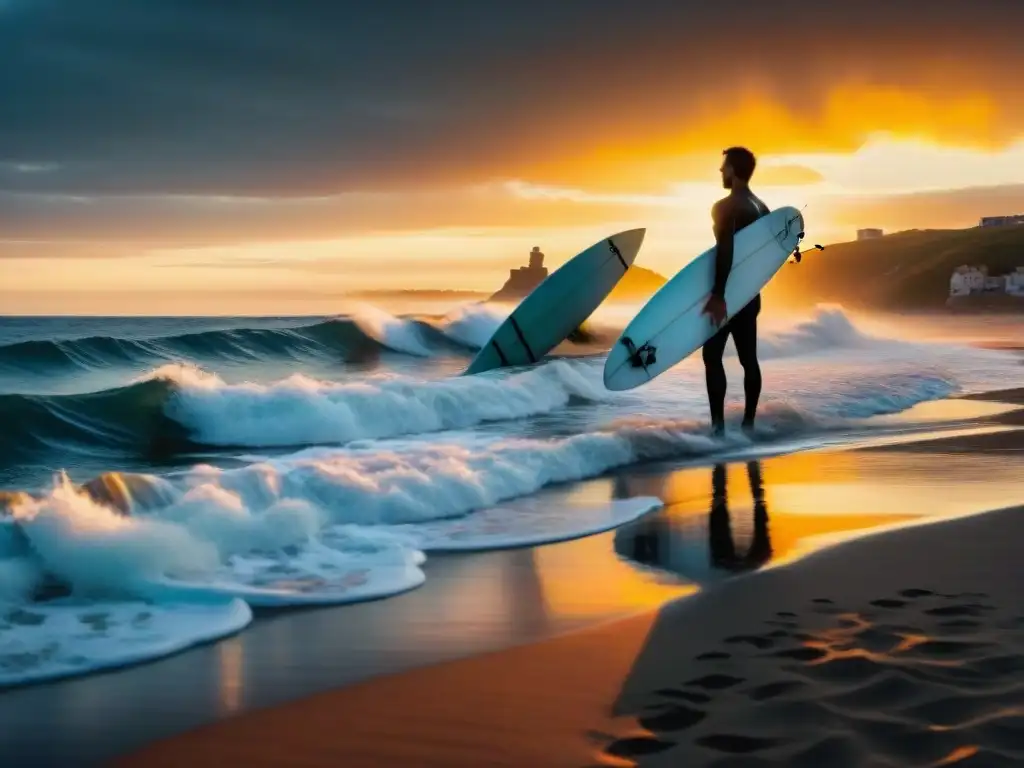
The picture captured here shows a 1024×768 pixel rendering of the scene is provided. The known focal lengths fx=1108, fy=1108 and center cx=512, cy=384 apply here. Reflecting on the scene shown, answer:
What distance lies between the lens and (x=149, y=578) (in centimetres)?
405

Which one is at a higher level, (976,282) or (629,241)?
(976,282)

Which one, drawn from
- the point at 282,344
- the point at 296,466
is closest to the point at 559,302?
the point at 282,344

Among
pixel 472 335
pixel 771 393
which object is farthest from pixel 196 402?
pixel 472 335

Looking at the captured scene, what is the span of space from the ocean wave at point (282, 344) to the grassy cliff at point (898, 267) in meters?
Answer: 70.7

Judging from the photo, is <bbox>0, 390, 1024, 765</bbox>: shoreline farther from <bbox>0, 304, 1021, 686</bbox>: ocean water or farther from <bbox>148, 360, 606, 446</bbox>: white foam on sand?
<bbox>148, 360, 606, 446</bbox>: white foam on sand

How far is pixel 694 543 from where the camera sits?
4.93 m

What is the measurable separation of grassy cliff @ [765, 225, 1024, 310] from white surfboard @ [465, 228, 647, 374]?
77.3 meters

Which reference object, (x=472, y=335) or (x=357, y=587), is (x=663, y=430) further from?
(x=472, y=335)

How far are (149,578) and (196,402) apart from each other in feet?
20.2

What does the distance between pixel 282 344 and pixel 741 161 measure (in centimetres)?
1302

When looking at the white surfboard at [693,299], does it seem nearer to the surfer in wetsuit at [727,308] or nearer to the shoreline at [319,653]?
the surfer in wetsuit at [727,308]

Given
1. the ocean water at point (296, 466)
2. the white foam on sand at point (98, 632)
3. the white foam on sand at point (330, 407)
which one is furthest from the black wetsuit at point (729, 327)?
the white foam on sand at point (98, 632)

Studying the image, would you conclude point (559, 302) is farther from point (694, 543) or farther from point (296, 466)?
point (694, 543)

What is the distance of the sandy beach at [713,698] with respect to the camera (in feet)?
8.23
